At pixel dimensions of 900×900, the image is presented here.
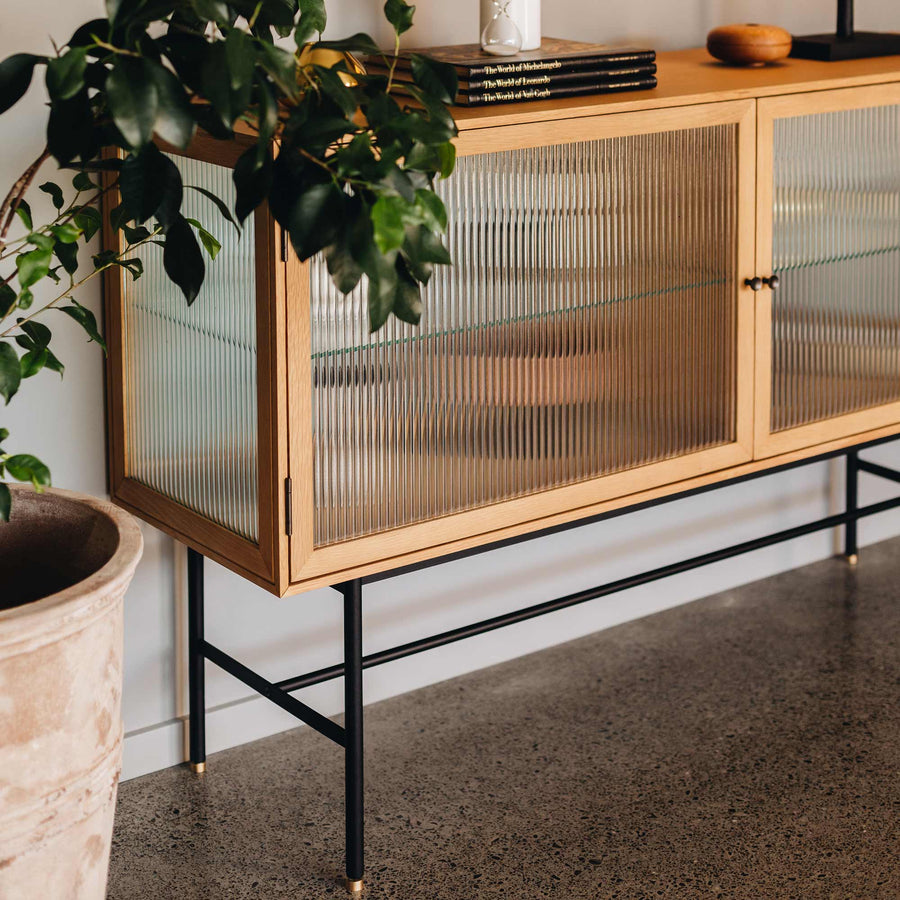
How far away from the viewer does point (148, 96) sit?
1373mm

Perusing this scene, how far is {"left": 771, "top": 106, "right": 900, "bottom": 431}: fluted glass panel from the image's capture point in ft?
7.88

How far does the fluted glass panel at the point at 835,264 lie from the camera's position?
7.88 ft

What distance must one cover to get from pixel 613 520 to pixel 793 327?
2.41 feet

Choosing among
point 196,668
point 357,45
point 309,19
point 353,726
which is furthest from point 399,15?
point 196,668

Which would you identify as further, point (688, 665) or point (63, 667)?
point (688, 665)

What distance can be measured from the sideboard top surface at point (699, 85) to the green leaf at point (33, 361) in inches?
26.4

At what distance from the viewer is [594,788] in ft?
7.98

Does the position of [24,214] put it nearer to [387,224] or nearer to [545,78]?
[387,224]

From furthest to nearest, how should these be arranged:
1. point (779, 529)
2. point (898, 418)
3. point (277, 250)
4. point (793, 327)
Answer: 1. point (779, 529)
2. point (898, 418)
3. point (793, 327)
4. point (277, 250)

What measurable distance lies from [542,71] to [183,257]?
685 mm

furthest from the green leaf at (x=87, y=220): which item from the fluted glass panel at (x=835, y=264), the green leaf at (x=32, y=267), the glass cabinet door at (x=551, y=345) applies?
the fluted glass panel at (x=835, y=264)

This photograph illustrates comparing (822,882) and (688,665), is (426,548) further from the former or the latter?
(688,665)

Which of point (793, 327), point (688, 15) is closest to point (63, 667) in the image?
point (793, 327)

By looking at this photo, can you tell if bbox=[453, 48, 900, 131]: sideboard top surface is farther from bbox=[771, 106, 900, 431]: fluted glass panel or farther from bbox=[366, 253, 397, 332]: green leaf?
bbox=[366, 253, 397, 332]: green leaf
